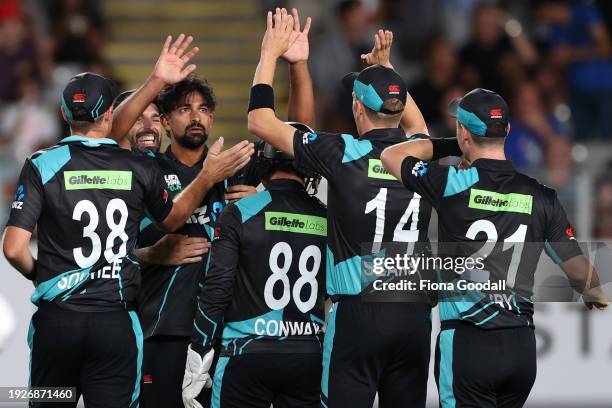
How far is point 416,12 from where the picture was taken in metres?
15.9

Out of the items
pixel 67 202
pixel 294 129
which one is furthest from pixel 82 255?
pixel 294 129

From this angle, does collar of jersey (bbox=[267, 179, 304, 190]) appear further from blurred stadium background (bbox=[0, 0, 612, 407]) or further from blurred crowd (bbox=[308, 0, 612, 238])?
blurred crowd (bbox=[308, 0, 612, 238])

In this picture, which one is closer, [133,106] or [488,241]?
[488,241]

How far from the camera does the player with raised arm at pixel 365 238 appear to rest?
6559 mm

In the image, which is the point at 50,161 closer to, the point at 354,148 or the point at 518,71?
the point at 354,148

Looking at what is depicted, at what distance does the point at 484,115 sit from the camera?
253 inches

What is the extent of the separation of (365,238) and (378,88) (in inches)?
32.7

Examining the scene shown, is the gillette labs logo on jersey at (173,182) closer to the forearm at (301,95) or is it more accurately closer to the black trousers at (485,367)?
the forearm at (301,95)

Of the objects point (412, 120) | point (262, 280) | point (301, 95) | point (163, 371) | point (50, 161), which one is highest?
point (301, 95)

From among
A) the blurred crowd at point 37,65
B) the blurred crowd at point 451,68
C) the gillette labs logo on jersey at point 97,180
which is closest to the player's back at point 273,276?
the gillette labs logo on jersey at point 97,180

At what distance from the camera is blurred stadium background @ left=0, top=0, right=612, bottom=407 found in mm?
10477

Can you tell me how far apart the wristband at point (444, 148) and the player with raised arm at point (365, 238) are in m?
0.20

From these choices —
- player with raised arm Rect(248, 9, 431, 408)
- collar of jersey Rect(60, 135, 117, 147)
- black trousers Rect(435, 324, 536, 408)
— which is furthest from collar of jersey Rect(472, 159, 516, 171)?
collar of jersey Rect(60, 135, 117, 147)

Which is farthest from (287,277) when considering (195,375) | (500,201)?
(500,201)
